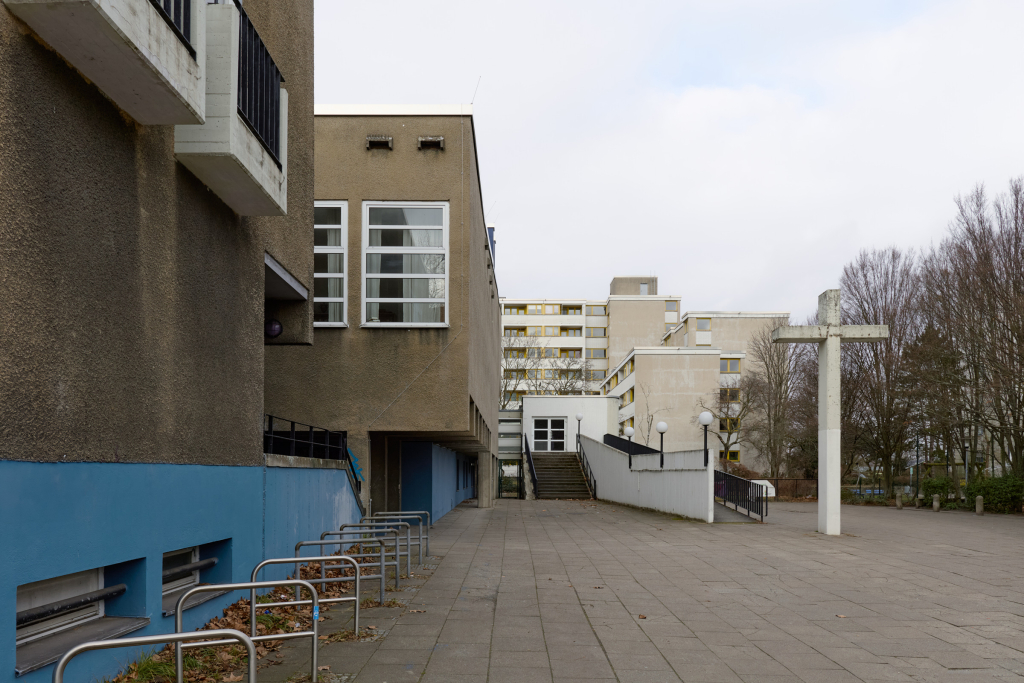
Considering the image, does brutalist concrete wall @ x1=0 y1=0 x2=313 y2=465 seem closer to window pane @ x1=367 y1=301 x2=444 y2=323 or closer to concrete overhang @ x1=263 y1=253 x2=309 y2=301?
concrete overhang @ x1=263 y1=253 x2=309 y2=301

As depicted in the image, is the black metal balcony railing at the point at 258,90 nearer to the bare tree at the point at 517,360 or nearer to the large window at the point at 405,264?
the large window at the point at 405,264

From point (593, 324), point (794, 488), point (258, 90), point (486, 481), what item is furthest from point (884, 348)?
point (593, 324)

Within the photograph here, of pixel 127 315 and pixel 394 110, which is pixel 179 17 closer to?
pixel 127 315

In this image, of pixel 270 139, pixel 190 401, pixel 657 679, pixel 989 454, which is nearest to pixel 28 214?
pixel 190 401

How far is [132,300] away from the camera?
601 centimetres

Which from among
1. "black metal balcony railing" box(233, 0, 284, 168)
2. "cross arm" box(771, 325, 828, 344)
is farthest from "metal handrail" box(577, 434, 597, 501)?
"black metal balcony railing" box(233, 0, 284, 168)

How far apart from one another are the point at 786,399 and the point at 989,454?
19053mm

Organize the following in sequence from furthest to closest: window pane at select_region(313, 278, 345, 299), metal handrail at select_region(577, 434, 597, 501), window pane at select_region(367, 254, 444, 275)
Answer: metal handrail at select_region(577, 434, 597, 501) → window pane at select_region(367, 254, 444, 275) → window pane at select_region(313, 278, 345, 299)

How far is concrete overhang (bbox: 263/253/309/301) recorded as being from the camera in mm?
10039

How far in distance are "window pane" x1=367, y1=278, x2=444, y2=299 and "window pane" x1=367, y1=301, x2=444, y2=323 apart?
0.53 feet

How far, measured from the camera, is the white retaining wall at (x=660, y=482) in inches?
851

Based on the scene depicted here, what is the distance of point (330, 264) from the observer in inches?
631

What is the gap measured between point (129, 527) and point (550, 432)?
47.2 meters

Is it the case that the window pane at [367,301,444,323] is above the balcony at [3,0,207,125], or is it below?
below
